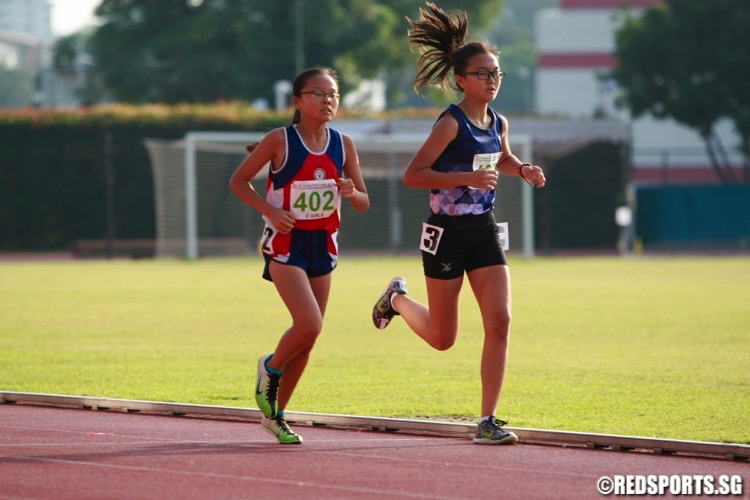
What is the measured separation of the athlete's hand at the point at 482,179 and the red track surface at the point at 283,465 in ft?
4.85

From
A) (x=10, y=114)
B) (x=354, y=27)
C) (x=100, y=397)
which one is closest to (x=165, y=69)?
(x=354, y=27)

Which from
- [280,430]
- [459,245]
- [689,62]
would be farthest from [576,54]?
[280,430]

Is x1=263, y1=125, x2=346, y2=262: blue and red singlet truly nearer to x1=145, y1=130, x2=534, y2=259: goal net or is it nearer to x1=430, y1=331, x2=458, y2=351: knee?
x1=430, y1=331, x2=458, y2=351: knee

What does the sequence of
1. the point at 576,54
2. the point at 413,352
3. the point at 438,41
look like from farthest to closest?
the point at 576,54 → the point at 413,352 → the point at 438,41

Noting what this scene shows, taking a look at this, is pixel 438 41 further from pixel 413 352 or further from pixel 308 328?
pixel 413 352

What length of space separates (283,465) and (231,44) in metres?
54.5

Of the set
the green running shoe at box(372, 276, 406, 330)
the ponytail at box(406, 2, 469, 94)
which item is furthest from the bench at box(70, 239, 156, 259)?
the ponytail at box(406, 2, 469, 94)

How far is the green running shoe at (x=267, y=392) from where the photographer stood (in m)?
8.25

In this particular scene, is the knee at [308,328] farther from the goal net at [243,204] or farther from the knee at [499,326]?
the goal net at [243,204]

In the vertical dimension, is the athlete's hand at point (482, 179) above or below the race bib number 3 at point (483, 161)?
below

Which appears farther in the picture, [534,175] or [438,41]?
[438,41]

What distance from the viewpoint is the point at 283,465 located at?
24.4 ft

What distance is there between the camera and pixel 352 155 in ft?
27.7

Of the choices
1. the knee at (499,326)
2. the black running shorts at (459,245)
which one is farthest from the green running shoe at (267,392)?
the knee at (499,326)
